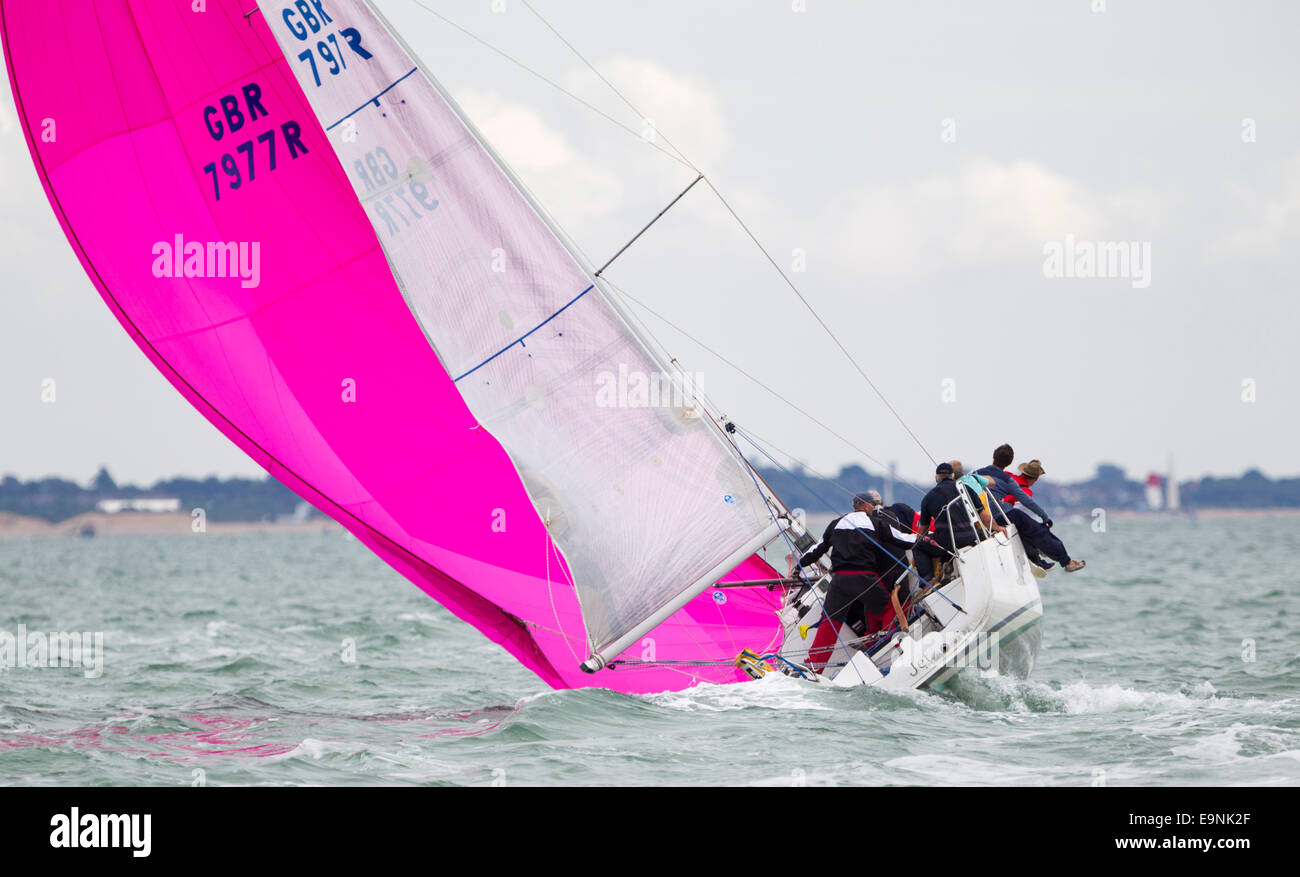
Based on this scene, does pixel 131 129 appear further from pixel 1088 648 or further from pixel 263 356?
pixel 1088 648

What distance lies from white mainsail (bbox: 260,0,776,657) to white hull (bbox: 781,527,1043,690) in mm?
1271

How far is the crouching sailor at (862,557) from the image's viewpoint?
9859mm

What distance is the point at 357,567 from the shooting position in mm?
47562

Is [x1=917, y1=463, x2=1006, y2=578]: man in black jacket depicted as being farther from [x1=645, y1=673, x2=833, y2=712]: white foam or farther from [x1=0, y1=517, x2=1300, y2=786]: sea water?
[x1=645, y1=673, x2=833, y2=712]: white foam

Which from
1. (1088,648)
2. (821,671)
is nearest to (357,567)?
(1088,648)

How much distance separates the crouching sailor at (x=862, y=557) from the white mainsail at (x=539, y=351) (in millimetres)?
857

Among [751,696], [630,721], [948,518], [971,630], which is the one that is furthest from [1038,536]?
[630,721]

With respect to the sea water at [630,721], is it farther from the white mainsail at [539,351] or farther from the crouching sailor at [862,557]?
the white mainsail at [539,351]

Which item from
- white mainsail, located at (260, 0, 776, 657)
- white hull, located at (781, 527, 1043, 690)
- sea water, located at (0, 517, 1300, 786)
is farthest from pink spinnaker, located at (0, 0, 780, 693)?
white hull, located at (781, 527, 1043, 690)

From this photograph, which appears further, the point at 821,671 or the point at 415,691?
the point at 415,691

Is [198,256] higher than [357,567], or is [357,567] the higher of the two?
[198,256]

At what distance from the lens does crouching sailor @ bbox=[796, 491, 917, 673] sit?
9859 millimetres

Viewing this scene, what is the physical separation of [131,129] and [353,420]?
8.24 feet

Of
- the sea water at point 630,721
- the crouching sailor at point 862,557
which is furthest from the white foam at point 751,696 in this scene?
the crouching sailor at point 862,557
